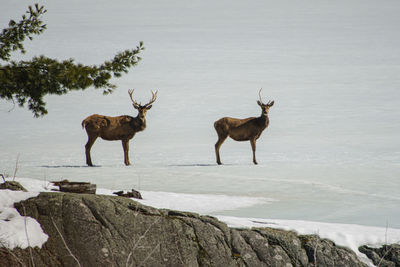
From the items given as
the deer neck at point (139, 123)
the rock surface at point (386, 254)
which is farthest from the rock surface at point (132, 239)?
the deer neck at point (139, 123)

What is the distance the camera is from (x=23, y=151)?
2391 cm

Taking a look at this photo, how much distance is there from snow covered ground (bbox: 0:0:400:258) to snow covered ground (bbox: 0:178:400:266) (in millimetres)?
121

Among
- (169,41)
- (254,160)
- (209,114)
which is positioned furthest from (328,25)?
(254,160)

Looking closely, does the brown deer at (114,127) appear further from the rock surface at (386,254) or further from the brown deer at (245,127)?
the rock surface at (386,254)

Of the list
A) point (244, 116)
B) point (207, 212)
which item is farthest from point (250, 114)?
point (207, 212)

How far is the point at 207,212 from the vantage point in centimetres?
1300

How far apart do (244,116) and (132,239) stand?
27846 millimetres

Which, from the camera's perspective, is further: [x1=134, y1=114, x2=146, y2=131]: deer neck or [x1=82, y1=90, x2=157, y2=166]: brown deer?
[x1=82, y1=90, x2=157, y2=166]: brown deer

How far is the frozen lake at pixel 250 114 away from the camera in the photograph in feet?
55.1

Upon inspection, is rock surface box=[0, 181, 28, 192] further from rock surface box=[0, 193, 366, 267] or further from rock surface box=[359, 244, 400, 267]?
rock surface box=[359, 244, 400, 267]

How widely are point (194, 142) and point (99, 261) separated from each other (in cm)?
1873

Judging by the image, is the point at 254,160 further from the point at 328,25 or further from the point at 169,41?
the point at 328,25

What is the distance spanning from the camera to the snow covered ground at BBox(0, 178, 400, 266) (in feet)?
25.4

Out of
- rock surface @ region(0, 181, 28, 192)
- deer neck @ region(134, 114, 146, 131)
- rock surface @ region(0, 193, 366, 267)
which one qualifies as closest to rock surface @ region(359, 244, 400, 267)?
rock surface @ region(0, 193, 366, 267)
